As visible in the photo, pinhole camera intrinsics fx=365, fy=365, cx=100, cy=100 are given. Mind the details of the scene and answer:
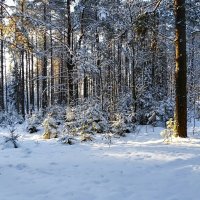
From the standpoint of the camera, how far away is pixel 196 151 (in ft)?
30.6

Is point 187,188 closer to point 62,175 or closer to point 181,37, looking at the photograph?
point 62,175

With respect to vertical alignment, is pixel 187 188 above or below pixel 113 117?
below

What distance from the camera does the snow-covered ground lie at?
22.3 ft

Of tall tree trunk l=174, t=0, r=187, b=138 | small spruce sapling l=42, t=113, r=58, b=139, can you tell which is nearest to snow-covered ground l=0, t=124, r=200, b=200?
tall tree trunk l=174, t=0, r=187, b=138

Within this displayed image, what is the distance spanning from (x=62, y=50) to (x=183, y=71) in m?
9.07

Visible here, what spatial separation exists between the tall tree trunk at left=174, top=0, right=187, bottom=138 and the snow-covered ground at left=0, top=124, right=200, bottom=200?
59 cm

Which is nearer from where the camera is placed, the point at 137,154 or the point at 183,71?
the point at 137,154

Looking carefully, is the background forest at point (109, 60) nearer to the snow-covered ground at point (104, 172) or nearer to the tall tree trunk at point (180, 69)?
the tall tree trunk at point (180, 69)

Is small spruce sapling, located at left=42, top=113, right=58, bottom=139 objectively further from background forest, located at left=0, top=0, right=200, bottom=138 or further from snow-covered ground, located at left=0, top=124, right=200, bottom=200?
snow-covered ground, located at left=0, top=124, right=200, bottom=200

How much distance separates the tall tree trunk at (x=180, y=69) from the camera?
11328 mm

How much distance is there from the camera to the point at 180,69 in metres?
11.4

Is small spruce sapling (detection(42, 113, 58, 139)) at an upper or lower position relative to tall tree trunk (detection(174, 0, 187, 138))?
lower

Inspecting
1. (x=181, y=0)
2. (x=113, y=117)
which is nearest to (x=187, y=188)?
(x=181, y=0)

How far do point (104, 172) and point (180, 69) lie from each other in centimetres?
484
